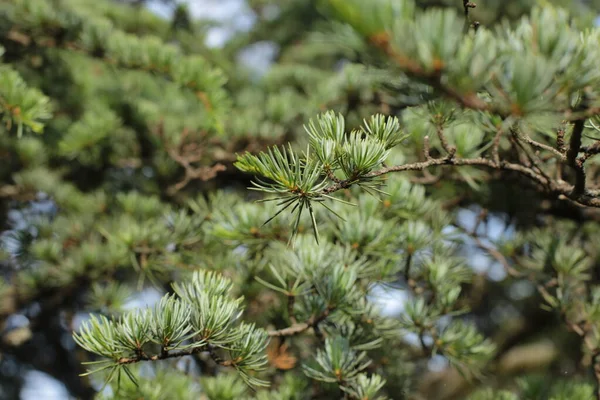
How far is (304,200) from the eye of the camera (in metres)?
0.41

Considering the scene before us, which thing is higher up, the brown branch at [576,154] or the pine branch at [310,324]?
the brown branch at [576,154]

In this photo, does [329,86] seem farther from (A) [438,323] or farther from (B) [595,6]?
(B) [595,6]

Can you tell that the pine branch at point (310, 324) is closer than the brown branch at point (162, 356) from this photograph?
No

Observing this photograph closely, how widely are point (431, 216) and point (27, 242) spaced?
0.71 metres

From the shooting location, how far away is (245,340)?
0.46 metres

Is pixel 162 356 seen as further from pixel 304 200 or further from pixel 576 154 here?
pixel 576 154

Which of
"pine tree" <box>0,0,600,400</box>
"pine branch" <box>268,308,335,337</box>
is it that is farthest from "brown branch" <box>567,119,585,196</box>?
"pine branch" <box>268,308,335,337</box>

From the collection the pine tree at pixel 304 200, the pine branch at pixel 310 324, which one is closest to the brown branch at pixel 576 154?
the pine tree at pixel 304 200

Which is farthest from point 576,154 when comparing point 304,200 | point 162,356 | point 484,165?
point 162,356

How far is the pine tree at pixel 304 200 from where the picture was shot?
317mm

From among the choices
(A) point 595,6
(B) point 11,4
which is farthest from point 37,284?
(A) point 595,6

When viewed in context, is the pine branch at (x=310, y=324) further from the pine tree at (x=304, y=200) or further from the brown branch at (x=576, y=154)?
the brown branch at (x=576, y=154)

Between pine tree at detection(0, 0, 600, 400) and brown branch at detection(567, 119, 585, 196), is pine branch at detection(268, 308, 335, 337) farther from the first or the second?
brown branch at detection(567, 119, 585, 196)

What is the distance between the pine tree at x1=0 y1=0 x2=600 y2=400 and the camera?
1.04 feet
